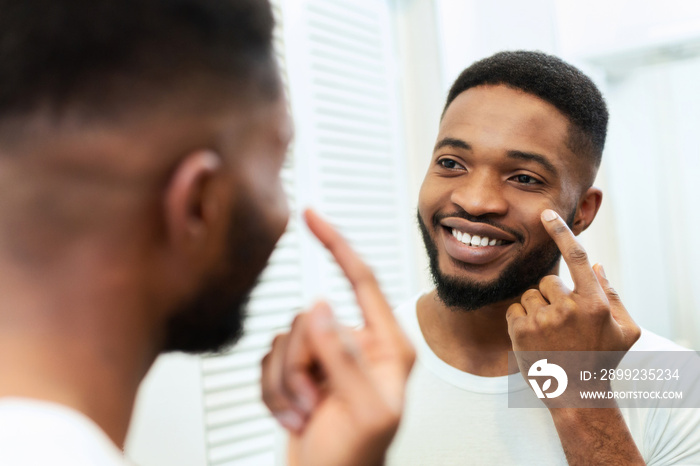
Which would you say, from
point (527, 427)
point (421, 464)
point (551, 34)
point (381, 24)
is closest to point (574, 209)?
point (527, 427)

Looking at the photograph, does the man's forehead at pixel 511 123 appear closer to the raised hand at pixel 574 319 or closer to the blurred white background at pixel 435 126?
the raised hand at pixel 574 319

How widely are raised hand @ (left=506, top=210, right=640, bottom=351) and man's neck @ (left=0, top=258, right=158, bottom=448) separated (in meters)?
0.71

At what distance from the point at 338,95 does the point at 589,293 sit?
3.74ft

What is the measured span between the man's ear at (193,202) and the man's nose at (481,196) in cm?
73

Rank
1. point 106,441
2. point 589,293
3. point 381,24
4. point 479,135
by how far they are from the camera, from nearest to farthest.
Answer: point 106,441 < point 589,293 < point 479,135 < point 381,24

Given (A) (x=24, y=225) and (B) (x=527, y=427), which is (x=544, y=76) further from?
(A) (x=24, y=225)

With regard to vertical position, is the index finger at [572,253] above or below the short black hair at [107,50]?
below

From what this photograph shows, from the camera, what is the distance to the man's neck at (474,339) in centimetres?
117

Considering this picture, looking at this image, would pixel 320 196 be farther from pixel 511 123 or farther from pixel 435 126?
pixel 511 123

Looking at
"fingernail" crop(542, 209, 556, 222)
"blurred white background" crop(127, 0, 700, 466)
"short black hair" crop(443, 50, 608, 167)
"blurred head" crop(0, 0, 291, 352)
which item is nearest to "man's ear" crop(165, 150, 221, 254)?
"blurred head" crop(0, 0, 291, 352)

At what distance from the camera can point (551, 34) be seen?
202 centimetres

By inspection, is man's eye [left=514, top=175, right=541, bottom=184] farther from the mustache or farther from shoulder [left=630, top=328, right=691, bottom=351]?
shoulder [left=630, top=328, right=691, bottom=351]

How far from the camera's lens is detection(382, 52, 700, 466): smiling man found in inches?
40.5

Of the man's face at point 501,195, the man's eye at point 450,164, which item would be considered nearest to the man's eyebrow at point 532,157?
the man's face at point 501,195
